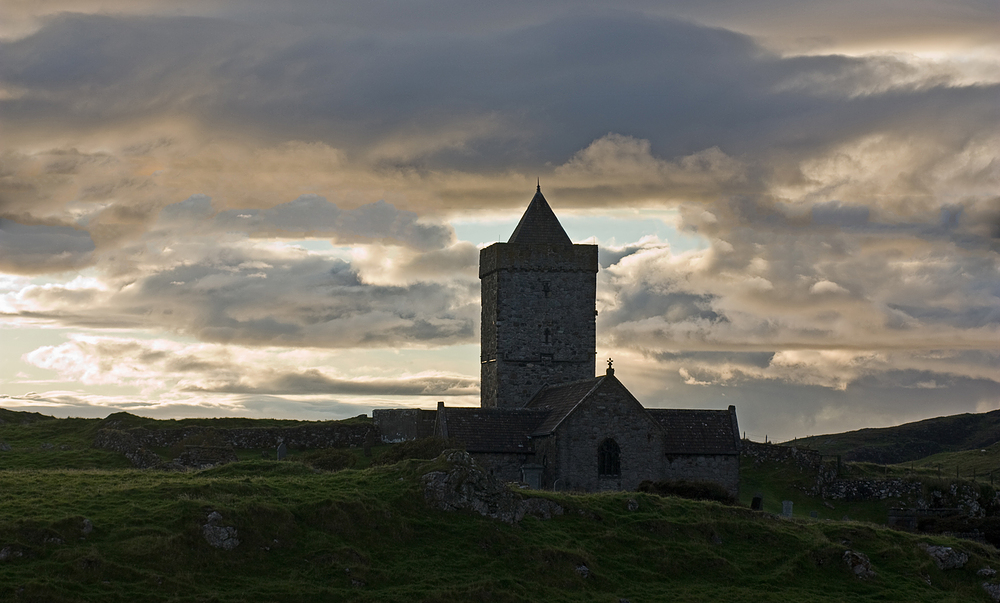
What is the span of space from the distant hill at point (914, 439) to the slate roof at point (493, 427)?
7012cm

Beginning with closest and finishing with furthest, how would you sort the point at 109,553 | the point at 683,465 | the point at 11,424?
the point at 109,553, the point at 683,465, the point at 11,424

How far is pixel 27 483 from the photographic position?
35.6 metres

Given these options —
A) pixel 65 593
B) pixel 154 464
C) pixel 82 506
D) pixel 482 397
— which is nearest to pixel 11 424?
pixel 154 464

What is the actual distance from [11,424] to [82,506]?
4434 centimetres

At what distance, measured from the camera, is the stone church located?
167ft

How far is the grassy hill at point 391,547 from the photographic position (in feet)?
95.3

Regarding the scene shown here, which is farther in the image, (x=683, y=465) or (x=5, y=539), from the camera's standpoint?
(x=683, y=465)

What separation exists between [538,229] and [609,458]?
59.9 ft

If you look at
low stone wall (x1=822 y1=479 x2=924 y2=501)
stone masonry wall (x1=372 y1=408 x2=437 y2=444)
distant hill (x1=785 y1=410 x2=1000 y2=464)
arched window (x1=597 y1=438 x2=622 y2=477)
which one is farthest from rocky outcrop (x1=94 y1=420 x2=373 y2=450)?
distant hill (x1=785 y1=410 x2=1000 y2=464)

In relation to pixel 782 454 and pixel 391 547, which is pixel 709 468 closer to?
pixel 782 454

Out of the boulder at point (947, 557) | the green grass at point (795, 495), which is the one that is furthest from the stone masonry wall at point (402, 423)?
the boulder at point (947, 557)

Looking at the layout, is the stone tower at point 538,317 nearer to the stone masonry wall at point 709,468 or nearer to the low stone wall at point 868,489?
the stone masonry wall at point 709,468

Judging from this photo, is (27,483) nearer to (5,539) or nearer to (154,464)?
(5,539)

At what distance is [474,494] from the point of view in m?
35.8
